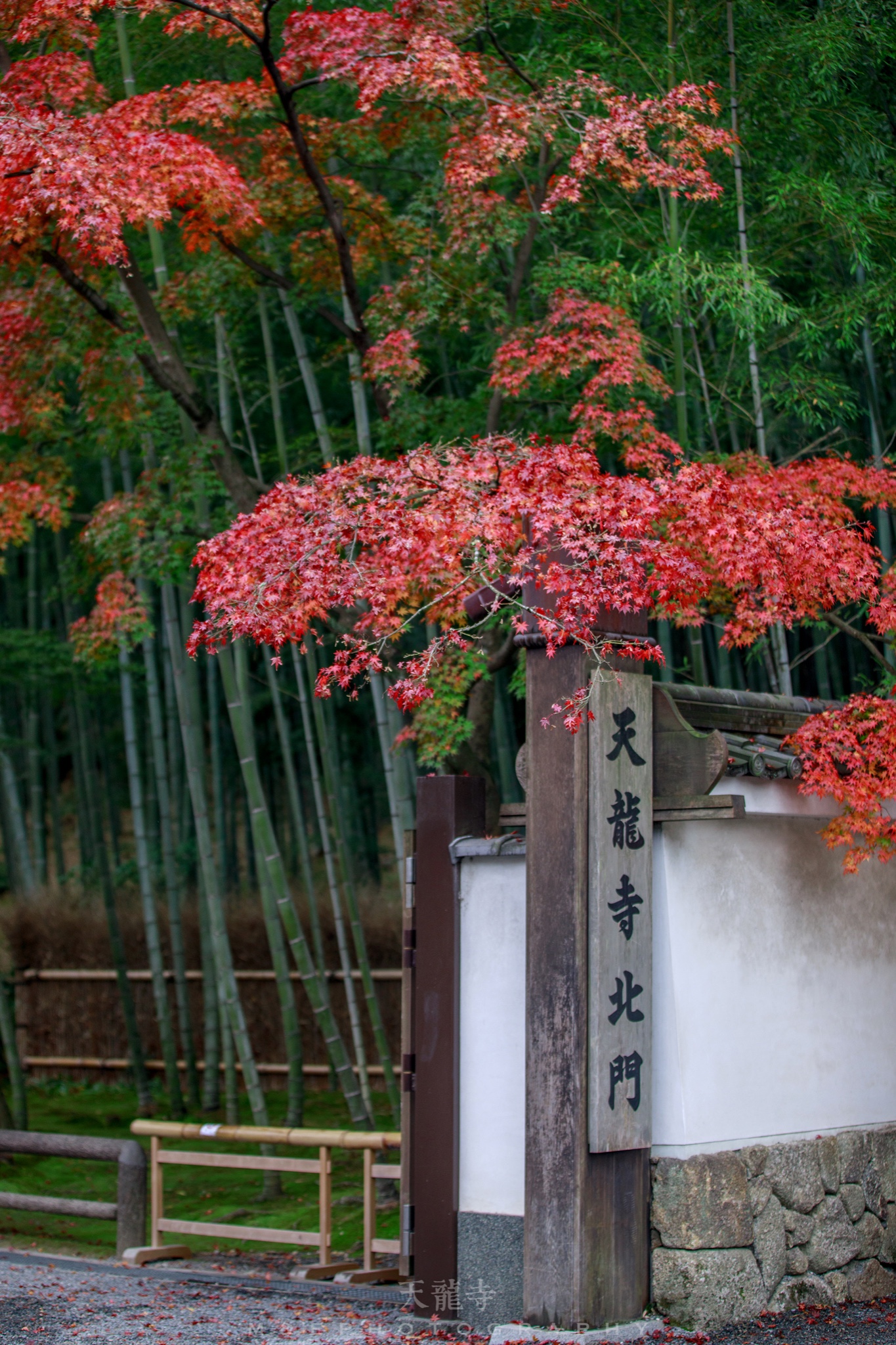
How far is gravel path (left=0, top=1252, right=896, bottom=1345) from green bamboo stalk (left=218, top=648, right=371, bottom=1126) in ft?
5.75

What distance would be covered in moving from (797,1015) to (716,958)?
19.1 inches

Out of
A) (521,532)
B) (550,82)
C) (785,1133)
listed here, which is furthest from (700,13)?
(785,1133)

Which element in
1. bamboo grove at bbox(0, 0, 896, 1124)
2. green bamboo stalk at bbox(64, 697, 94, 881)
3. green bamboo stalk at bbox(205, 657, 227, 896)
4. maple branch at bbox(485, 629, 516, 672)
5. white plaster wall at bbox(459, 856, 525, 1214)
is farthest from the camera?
green bamboo stalk at bbox(205, 657, 227, 896)

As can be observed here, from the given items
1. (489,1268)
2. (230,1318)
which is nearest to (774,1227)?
(489,1268)

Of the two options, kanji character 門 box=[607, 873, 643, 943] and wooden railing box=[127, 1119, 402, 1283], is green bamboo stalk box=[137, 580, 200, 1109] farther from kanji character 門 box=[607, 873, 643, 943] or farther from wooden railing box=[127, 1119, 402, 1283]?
kanji character 門 box=[607, 873, 643, 943]

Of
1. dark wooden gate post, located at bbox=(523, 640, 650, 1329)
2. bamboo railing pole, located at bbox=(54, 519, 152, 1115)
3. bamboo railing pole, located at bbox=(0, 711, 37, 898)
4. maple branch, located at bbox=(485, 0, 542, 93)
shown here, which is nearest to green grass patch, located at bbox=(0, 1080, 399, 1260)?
bamboo railing pole, located at bbox=(54, 519, 152, 1115)

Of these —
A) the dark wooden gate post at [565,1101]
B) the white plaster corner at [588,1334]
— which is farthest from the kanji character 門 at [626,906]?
the white plaster corner at [588,1334]

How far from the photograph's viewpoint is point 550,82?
242 inches

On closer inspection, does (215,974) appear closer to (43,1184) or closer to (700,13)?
(43,1184)

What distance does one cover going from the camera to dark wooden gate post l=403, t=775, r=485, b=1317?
14.2ft

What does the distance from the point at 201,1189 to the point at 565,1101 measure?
5.05m

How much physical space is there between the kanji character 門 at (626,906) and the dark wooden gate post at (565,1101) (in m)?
0.10

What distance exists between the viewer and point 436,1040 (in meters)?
4.43

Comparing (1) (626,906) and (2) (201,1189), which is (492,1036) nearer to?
(1) (626,906)
